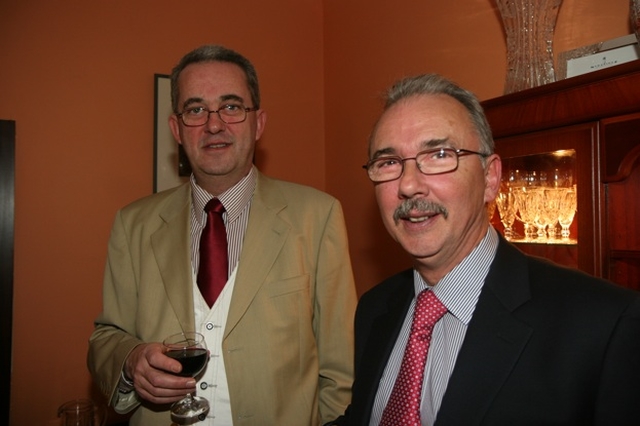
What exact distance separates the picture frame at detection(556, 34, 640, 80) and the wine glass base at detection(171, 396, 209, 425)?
5.26ft

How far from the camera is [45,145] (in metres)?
2.94

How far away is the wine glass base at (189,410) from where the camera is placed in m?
1.58

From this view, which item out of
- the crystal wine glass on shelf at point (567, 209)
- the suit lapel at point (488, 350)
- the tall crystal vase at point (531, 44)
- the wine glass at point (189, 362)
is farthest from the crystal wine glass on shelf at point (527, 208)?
the wine glass at point (189, 362)

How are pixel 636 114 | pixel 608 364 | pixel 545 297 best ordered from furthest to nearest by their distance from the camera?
pixel 636 114 → pixel 545 297 → pixel 608 364

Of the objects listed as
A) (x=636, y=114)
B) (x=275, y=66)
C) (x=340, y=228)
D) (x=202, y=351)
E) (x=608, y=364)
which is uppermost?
(x=275, y=66)

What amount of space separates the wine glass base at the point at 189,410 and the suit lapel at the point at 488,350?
2.68 feet

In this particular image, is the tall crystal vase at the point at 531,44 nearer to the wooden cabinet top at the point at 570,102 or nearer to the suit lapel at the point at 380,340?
the wooden cabinet top at the point at 570,102

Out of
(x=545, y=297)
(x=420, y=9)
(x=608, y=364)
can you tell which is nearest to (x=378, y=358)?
(x=545, y=297)

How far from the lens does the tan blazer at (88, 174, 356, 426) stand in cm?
172

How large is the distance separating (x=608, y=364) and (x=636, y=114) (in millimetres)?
701

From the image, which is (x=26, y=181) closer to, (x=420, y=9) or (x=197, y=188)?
(x=197, y=188)

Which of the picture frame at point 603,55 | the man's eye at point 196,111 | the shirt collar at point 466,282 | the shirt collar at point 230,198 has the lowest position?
the shirt collar at point 466,282

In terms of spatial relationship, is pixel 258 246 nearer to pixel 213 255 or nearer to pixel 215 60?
pixel 213 255

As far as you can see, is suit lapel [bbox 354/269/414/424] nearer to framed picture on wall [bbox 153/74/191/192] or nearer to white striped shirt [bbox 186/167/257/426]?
white striped shirt [bbox 186/167/257/426]
